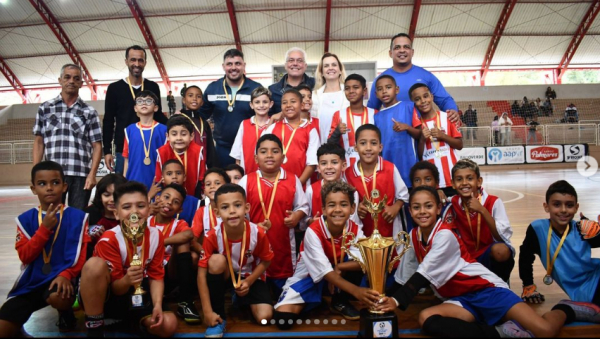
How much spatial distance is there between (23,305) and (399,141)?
3.05 meters

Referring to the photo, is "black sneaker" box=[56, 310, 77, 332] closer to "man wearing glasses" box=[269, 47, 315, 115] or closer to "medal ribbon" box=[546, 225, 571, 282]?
"man wearing glasses" box=[269, 47, 315, 115]

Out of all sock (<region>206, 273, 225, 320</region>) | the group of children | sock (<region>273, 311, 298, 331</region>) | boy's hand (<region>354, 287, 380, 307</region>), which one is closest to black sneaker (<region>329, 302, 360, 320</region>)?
the group of children

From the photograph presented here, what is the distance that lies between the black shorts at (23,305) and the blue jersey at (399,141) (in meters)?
2.78

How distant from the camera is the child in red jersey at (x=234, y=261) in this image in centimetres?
284

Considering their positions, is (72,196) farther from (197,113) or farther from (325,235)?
(325,235)

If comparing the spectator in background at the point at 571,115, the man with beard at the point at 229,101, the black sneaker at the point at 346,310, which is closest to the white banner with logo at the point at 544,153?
the spectator in background at the point at 571,115

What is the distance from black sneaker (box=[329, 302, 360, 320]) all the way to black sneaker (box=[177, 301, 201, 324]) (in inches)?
35.7

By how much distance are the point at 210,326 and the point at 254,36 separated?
19659 mm

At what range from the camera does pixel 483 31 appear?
71.1 ft

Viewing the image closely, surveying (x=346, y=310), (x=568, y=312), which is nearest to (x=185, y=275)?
(x=346, y=310)

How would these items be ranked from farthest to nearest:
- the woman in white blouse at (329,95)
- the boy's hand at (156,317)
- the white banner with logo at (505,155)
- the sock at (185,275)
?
1. the white banner with logo at (505,155)
2. the woman in white blouse at (329,95)
3. the sock at (185,275)
4. the boy's hand at (156,317)

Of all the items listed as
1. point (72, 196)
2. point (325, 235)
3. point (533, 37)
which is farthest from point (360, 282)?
point (533, 37)

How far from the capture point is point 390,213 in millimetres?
3398

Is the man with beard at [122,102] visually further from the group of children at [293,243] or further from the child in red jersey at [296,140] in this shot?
the child in red jersey at [296,140]
